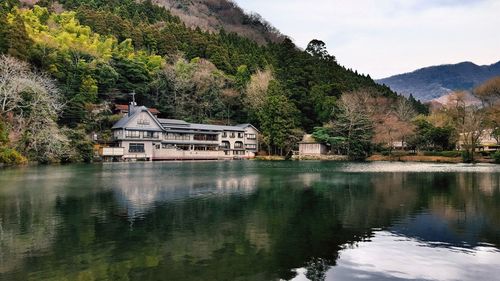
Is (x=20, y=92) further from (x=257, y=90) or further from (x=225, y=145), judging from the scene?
(x=257, y=90)

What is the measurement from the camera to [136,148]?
47.9m

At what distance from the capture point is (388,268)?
735 centimetres

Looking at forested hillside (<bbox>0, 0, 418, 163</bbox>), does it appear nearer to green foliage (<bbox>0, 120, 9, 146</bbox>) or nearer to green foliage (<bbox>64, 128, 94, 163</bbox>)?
green foliage (<bbox>64, 128, 94, 163</bbox>)

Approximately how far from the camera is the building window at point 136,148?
4769cm

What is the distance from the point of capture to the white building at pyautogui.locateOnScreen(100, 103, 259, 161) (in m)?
47.4

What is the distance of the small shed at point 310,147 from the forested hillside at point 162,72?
70.0 inches

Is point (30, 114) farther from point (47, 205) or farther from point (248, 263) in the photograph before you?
point (248, 263)

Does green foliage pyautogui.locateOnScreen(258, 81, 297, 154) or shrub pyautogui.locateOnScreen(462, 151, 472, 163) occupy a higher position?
green foliage pyautogui.locateOnScreen(258, 81, 297, 154)

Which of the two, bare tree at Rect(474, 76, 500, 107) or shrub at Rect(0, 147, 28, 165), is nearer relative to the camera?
shrub at Rect(0, 147, 28, 165)

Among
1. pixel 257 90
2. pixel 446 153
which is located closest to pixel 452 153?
pixel 446 153

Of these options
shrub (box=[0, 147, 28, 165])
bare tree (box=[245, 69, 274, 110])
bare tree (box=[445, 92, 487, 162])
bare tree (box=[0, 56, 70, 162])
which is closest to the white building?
bare tree (box=[245, 69, 274, 110])

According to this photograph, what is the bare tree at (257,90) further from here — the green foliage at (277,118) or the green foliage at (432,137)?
the green foliage at (432,137)

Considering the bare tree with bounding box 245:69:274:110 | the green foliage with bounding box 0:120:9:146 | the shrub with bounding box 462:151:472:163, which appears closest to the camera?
the green foliage with bounding box 0:120:9:146

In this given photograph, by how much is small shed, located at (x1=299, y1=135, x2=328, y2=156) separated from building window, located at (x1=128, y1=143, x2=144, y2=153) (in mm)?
20894
